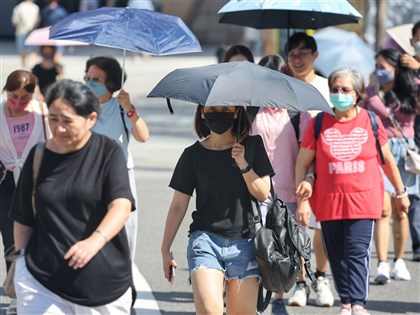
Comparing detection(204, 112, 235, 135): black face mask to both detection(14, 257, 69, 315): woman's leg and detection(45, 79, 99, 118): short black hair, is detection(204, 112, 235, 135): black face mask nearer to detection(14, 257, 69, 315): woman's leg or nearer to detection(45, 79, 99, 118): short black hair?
detection(45, 79, 99, 118): short black hair

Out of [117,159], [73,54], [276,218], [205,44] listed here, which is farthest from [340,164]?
[205,44]

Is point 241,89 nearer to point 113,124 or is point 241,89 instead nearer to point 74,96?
point 74,96

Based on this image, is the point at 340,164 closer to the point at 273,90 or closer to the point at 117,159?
the point at 273,90

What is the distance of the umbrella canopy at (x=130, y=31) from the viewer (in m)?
7.28

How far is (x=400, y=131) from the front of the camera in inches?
375

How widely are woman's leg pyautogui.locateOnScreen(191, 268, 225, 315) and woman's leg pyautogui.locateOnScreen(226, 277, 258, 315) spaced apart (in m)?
0.08

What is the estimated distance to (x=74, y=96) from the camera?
5133mm

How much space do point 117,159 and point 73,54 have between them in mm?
25731

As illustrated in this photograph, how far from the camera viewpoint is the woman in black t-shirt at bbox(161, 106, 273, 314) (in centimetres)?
→ 603

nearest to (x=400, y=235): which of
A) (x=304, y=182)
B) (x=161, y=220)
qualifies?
(x=304, y=182)

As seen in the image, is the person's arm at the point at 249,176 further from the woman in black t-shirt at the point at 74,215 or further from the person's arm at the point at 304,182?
the person's arm at the point at 304,182

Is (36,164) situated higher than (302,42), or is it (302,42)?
(36,164)

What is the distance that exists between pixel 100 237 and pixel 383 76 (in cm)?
512

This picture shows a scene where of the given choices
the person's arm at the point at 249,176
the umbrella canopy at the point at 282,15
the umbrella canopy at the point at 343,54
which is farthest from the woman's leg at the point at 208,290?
the umbrella canopy at the point at 343,54
